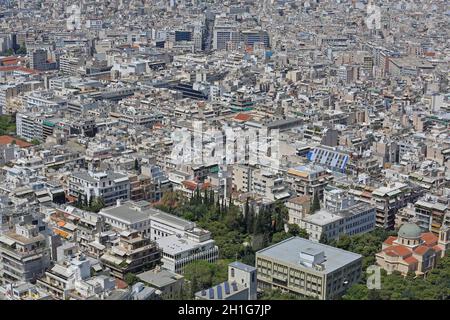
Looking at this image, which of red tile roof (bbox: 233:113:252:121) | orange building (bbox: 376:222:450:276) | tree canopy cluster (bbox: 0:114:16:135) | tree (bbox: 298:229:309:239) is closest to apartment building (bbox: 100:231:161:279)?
tree (bbox: 298:229:309:239)

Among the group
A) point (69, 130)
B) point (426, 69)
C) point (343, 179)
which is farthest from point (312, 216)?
point (426, 69)

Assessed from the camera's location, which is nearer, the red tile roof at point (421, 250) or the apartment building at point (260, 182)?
the red tile roof at point (421, 250)

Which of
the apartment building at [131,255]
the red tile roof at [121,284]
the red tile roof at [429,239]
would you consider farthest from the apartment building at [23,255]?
the red tile roof at [429,239]

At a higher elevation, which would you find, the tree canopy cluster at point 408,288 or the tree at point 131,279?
the tree at point 131,279

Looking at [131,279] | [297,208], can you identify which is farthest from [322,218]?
[131,279]

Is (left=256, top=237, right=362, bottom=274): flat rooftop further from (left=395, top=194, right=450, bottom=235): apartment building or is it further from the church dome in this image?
(left=395, top=194, right=450, bottom=235): apartment building

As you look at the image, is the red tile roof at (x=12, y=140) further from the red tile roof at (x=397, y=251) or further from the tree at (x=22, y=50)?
the tree at (x=22, y=50)
